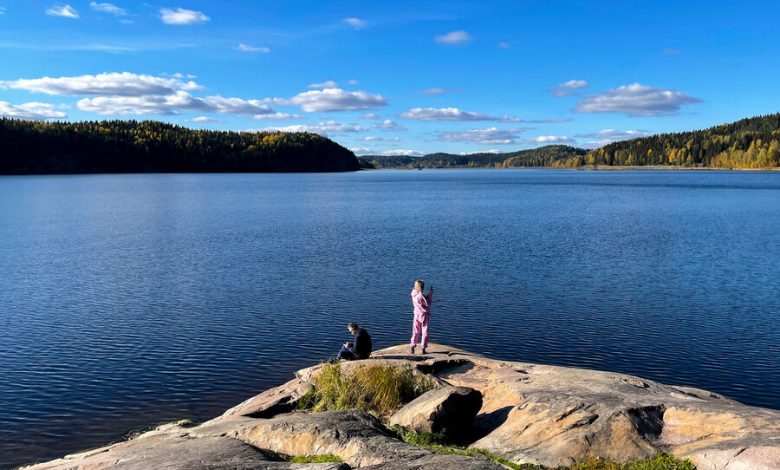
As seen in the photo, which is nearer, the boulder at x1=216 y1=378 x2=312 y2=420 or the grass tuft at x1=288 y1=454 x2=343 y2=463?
the grass tuft at x1=288 y1=454 x2=343 y2=463

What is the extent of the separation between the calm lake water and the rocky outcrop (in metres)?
5.65

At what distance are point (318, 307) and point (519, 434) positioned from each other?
21246 mm

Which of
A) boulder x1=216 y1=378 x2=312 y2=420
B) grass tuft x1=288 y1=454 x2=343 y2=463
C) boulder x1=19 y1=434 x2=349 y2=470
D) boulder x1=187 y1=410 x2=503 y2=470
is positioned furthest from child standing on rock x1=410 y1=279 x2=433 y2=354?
boulder x1=19 y1=434 x2=349 y2=470

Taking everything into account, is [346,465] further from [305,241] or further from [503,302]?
[305,241]

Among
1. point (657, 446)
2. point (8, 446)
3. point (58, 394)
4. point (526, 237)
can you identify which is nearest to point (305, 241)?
point (526, 237)

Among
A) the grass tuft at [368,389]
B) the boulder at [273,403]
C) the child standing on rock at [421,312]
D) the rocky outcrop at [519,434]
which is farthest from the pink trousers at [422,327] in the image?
the boulder at [273,403]

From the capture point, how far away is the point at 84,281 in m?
43.2

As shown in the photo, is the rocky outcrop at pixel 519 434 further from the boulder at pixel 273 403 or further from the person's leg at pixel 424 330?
the person's leg at pixel 424 330

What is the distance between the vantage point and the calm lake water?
79.2 feet

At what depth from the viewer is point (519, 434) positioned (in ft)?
53.9

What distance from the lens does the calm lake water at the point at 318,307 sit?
79.2 feet

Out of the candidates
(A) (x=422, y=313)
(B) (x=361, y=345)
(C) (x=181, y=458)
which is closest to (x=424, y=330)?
(A) (x=422, y=313)

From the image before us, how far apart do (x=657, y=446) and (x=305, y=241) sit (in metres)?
52.1

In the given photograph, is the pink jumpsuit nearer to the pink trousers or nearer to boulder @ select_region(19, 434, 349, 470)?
the pink trousers
